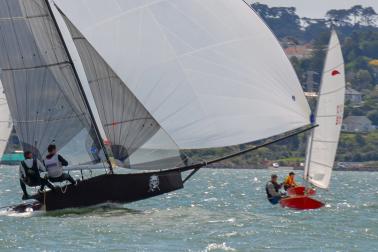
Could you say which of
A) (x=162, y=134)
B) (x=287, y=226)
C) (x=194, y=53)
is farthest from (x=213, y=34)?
(x=287, y=226)

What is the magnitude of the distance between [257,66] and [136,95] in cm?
243

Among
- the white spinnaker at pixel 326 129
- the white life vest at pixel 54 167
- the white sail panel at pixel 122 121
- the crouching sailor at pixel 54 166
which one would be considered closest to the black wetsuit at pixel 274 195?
the white spinnaker at pixel 326 129

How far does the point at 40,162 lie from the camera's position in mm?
24688

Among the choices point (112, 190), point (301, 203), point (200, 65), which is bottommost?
point (301, 203)

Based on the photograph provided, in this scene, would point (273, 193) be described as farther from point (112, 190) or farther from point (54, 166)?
point (54, 166)

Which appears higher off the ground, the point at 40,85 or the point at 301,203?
the point at 40,85

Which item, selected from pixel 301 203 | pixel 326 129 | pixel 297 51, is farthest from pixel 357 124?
pixel 301 203

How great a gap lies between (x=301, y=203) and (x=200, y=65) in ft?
15.7

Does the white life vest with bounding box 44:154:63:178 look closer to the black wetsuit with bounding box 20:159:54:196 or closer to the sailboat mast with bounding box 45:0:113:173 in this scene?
the black wetsuit with bounding box 20:159:54:196

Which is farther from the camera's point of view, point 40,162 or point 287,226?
point 40,162

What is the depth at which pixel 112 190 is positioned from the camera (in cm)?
2430

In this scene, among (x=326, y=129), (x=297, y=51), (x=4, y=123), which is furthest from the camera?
(x=297, y=51)

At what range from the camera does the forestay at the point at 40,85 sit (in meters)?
24.6

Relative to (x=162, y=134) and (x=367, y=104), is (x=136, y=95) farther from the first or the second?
(x=367, y=104)
